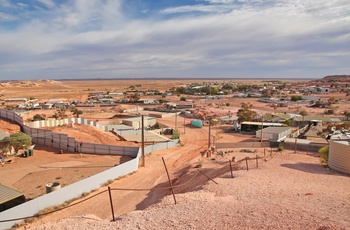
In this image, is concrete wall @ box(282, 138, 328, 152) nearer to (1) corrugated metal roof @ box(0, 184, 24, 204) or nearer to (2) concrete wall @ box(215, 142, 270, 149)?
(2) concrete wall @ box(215, 142, 270, 149)

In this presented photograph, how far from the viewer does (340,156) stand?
766 inches

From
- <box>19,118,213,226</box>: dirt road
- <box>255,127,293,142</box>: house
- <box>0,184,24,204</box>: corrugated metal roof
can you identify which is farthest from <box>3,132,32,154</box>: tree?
<box>255,127,293,142</box>: house

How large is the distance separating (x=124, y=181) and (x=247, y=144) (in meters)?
15.8

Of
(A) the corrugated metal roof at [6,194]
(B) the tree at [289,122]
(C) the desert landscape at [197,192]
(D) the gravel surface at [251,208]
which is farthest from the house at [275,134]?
(A) the corrugated metal roof at [6,194]

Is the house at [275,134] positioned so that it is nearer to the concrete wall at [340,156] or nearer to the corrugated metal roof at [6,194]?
the concrete wall at [340,156]

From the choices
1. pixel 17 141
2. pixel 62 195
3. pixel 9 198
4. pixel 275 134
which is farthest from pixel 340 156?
pixel 17 141

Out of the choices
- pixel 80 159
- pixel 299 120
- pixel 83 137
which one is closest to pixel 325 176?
pixel 80 159

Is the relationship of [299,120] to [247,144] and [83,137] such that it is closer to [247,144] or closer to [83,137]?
[247,144]

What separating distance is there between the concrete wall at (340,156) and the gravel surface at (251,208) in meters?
2.28

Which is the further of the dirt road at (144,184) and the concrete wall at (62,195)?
the dirt road at (144,184)

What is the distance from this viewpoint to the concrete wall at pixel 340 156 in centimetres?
1911

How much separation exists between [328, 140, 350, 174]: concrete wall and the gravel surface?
2.28 meters

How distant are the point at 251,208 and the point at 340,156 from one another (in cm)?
1122

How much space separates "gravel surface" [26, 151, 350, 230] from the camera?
10.1 m
